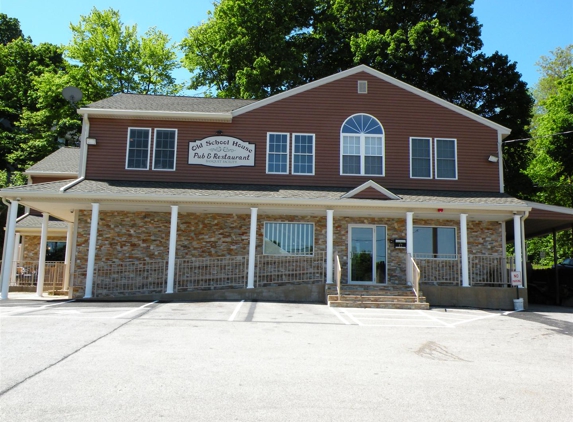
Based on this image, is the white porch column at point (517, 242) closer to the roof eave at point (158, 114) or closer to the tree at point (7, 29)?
the roof eave at point (158, 114)

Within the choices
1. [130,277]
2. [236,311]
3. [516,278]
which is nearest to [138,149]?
[130,277]

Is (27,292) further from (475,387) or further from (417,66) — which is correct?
(417,66)

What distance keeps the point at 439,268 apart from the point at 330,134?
586cm

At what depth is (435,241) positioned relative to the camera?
54.8 ft

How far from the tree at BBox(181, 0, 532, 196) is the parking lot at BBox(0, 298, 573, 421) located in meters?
19.7

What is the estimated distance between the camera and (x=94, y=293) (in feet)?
51.1

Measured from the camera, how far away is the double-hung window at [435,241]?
16.6 meters

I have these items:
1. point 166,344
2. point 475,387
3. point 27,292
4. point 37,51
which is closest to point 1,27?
point 37,51

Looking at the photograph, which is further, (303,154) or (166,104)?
(166,104)

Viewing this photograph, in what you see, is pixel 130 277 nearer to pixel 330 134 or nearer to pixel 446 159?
pixel 330 134

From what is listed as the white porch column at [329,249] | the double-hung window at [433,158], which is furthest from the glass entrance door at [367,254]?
the double-hung window at [433,158]

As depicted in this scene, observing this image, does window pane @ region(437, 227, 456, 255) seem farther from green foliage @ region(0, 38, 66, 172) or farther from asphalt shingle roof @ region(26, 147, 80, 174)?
green foliage @ region(0, 38, 66, 172)

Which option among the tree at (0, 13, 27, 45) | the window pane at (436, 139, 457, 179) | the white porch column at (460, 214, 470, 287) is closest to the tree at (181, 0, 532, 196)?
the window pane at (436, 139, 457, 179)

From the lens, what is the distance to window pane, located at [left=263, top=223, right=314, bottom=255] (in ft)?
53.8
